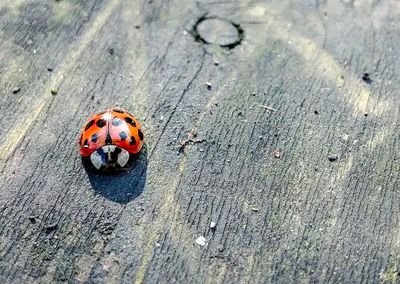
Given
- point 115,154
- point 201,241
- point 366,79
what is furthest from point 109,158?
point 366,79

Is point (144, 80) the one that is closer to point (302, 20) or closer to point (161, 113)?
point (161, 113)

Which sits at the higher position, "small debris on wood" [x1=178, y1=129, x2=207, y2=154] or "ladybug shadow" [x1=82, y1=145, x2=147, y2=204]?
"small debris on wood" [x1=178, y1=129, x2=207, y2=154]

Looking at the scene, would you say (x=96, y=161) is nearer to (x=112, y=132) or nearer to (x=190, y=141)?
(x=112, y=132)

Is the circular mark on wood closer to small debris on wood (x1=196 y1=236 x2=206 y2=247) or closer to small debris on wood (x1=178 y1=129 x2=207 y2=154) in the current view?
small debris on wood (x1=178 y1=129 x2=207 y2=154)

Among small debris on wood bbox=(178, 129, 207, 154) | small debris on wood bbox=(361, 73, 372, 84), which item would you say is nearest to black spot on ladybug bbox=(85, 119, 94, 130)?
small debris on wood bbox=(178, 129, 207, 154)

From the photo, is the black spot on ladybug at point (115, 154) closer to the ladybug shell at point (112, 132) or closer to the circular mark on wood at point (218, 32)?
the ladybug shell at point (112, 132)

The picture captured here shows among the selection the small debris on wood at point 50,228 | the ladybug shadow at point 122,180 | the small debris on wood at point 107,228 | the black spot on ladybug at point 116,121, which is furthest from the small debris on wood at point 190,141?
the small debris on wood at point 50,228
